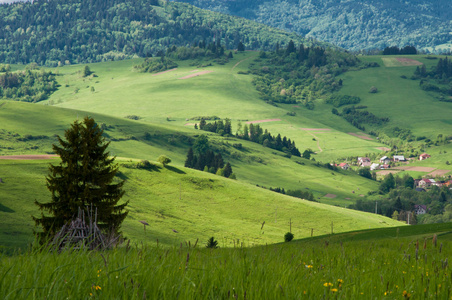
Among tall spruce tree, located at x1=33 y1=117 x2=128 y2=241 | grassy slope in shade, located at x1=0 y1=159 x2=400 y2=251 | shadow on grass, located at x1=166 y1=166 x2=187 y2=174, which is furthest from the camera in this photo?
shadow on grass, located at x1=166 y1=166 x2=187 y2=174

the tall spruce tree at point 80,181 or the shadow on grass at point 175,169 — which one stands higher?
the tall spruce tree at point 80,181

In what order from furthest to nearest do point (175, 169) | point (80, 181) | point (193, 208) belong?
point (175, 169), point (193, 208), point (80, 181)

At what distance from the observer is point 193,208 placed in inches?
5807

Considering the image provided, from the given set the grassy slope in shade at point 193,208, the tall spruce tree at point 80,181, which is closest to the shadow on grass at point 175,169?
the grassy slope in shade at point 193,208

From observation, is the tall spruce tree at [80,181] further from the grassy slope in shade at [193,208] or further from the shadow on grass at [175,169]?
the shadow on grass at [175,169]

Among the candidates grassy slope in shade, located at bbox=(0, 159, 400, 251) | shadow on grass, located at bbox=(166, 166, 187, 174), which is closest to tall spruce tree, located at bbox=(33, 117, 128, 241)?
grassy slope in shade, located at bbox=(0, 159, 400, 251)

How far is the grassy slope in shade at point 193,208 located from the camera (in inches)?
4392

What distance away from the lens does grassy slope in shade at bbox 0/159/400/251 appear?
112 m

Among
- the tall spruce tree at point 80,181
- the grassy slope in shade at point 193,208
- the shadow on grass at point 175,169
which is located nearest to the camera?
the tall spruce tree at point 80,181

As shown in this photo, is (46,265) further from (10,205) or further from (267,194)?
(267,194)

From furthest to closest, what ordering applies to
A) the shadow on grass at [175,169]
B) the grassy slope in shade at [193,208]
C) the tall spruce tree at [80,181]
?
the shadow on grass at [175,169] < the grassy slope in shade at [193,208] < the tall spruce tree at [80,181]

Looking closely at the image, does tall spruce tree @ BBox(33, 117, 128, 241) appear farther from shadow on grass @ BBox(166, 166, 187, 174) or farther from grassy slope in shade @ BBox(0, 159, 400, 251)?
shadow on grass @ BBox(166, 166, 187, 174)

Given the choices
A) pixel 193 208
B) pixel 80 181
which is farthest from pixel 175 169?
pixel 80 181

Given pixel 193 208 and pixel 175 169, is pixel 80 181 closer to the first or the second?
pixel 193 208
